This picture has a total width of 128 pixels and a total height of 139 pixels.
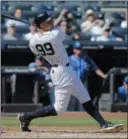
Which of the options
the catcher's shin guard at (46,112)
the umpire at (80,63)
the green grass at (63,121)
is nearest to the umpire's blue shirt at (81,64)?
the umpire at (80,63)

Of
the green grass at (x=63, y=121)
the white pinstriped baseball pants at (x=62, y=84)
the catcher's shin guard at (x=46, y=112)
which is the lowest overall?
the green grass at (x=63, y=121)

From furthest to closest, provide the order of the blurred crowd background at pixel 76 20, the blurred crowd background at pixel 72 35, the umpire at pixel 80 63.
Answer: the blurred crowd background at pixel 76 20 < the blurred crowd background at pixel 72 35 < the umpire at pixel 80 63

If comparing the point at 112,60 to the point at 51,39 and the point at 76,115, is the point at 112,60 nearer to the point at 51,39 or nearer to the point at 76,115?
the point at 76,115

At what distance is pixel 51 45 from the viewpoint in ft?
23.1

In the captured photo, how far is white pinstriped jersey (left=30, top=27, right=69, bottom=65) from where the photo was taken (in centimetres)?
705

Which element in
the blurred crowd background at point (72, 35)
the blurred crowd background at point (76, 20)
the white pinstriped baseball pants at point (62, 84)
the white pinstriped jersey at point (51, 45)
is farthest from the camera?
the blurred crowd background at point (76, 20)

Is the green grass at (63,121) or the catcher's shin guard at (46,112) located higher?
the catcher's shin guard at (46,112)

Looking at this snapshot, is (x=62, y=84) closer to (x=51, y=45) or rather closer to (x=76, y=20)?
(x=51, y=45)

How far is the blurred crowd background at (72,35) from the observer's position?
12.9 meters

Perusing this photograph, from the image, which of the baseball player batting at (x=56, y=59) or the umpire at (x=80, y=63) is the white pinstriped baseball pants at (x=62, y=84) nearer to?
the baseball player batting at (x=56, y=59)

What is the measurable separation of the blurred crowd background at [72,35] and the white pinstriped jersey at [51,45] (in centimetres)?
463

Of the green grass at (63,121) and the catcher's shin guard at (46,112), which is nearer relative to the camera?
the catcher's shin guard at (46,112)

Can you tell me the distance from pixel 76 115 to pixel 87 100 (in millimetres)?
4298

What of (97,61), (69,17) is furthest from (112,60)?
(69,17)
